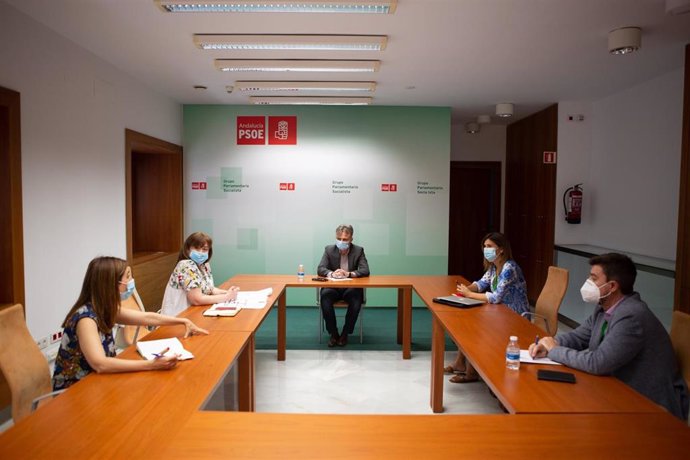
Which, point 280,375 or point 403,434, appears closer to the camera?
point 403,434

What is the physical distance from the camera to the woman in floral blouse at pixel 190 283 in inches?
133

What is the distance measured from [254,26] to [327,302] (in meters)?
2.69

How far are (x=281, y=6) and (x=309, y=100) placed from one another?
111 inches

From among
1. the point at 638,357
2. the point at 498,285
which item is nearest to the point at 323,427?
the point at 638,357

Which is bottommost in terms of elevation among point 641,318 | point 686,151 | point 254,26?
point 641,318

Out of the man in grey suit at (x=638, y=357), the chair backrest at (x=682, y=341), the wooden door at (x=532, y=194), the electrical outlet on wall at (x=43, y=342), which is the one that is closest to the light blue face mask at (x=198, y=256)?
the electrical outlet on wall at (x=43, y=342)

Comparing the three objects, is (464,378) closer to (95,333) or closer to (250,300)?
(250,300)

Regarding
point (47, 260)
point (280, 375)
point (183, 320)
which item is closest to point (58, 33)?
point (47, 260)

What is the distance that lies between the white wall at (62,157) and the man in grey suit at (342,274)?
2069mm

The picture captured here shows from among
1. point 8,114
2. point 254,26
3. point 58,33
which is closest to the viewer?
point 8,114

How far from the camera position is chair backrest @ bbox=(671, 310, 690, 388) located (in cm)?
225

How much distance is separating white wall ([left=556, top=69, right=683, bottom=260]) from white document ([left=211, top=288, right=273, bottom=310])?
382 cm

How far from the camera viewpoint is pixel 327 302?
4934 millimetres

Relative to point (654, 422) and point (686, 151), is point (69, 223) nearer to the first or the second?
Result: point (654, 422)
